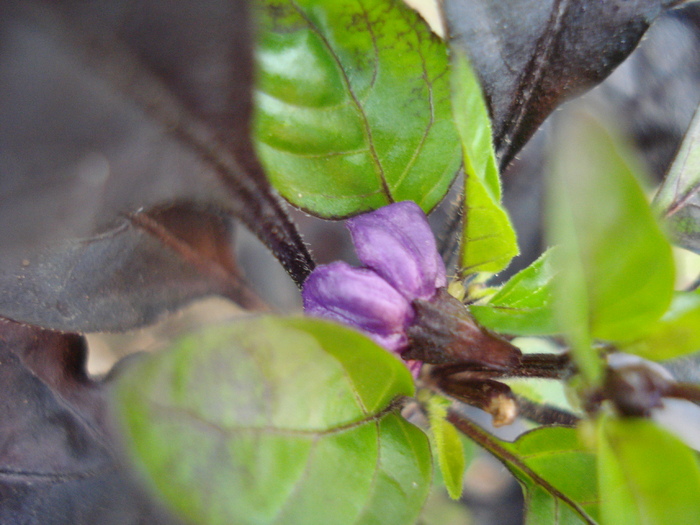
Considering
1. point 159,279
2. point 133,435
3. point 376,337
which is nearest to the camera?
point 133,435

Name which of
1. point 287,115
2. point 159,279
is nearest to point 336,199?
point 287,115

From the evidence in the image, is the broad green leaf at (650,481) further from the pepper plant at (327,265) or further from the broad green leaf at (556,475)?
the broad green leaf at (556,475)

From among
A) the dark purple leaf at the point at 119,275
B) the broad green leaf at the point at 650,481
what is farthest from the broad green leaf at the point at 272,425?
the dark purple leaf at the point at 119,275

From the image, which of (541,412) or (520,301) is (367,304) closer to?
(520,301)

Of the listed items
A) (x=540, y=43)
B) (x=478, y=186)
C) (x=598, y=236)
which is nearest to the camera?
(x=598, y=236)

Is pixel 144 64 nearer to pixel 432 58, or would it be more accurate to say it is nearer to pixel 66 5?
pixel 66 5

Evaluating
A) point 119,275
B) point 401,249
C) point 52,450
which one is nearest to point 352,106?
point 401,249
